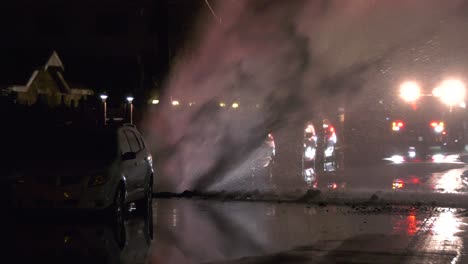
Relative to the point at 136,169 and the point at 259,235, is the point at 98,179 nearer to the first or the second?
the point at 136,169

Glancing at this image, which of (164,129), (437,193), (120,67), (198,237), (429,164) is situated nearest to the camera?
(198,237)

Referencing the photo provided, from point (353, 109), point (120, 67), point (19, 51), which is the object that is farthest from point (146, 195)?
point (120, 67)

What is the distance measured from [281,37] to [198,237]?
14330 mm

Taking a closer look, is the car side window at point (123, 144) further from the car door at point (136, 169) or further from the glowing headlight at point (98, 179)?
the glowing headlight at point (98, 179)

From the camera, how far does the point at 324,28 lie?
25625 mm

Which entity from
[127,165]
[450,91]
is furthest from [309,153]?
[450,91]

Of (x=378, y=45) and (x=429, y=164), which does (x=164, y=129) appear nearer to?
(x=378, y=45)

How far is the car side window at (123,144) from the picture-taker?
12.8m

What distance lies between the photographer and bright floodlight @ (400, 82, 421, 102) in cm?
3894

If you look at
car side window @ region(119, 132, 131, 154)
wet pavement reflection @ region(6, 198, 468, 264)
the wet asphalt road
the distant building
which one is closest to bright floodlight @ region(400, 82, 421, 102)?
the distant building

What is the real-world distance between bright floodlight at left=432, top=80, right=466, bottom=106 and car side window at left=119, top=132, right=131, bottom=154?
3021 centimetres

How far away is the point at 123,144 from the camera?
1299cm

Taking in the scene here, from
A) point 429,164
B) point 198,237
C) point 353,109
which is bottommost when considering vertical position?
point 198,237

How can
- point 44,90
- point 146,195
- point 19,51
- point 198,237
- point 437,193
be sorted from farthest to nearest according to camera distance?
point 19,51
point 44,90
point 437,193
point 146,195
point 198,237
